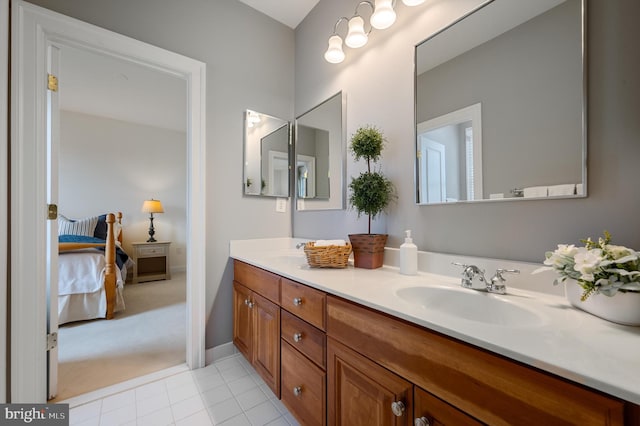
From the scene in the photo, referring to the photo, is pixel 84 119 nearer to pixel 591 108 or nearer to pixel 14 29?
pixel 14 29

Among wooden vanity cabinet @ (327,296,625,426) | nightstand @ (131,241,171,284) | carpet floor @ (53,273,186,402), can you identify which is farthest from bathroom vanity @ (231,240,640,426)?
nightstand @ (131,241,171,284)

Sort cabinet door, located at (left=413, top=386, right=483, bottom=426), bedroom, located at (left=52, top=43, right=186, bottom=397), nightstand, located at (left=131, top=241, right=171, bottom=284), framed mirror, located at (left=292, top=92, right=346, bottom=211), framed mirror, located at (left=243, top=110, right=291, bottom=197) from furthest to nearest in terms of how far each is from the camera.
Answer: nightstand, located at (left=131, top=241, right=171, bottom=284) < bedroom, located at (left=52, top=43, right=186, bottom=397) < framed mirror, located at (left=243, top=110, right=291, bottom=197) < framed mirror, located at (left=292, top=92, right=346, bottom=211) < cabinet door, located at (left=413, top=386, right=483, bottom=426)

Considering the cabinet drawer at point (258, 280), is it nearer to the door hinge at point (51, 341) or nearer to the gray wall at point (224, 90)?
the gray wall at point (224, 90)

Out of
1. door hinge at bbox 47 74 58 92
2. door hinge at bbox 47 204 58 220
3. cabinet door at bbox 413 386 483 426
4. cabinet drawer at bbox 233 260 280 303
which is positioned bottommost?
cabinet door at bbox 413 386 483 426

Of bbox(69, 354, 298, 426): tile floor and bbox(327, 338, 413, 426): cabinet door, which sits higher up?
bbox(327, 338, 413, 426): cabinet door

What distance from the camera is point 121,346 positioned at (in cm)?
202

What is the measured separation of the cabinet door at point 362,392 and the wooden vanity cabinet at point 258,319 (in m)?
0.43

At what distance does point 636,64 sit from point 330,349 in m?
1.30

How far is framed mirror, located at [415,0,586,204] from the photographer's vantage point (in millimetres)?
840

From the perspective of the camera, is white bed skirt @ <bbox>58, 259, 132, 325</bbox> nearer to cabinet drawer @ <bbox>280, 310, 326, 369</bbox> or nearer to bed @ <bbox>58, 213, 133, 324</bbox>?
bed @ <bbox>58, 213, 133, 324</bbox>

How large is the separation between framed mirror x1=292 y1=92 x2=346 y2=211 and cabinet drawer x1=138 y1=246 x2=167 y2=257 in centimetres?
326

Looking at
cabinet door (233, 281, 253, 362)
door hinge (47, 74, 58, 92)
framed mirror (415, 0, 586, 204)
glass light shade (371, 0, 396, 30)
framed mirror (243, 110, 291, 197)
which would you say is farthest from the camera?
framed mirror (243, 110, 291, 197)

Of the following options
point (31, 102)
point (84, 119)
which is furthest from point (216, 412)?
point (84, 119)

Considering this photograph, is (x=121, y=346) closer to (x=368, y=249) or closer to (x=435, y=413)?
(x=368, y=249)
